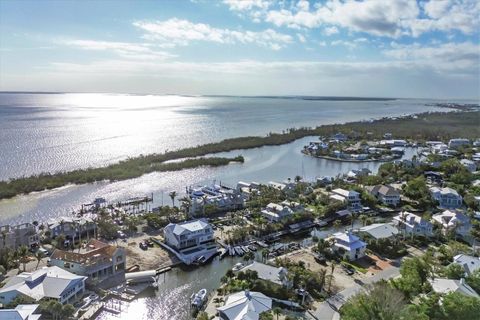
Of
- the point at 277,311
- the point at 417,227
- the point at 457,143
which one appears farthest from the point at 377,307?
the point at 457,143

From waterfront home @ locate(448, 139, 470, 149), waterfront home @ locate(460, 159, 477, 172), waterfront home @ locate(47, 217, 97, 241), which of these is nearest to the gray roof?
waterfront home @ locate(47, 217, 97, 241)

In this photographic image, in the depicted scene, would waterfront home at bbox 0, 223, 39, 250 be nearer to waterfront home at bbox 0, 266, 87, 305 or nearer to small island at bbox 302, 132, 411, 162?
waterfront home at bbox 0, 266, 87, 305

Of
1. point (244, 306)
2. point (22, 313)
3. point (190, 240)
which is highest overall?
point (22, 313)

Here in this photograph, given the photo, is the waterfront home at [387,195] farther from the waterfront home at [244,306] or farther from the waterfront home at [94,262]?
the waterfront home at [94,262]

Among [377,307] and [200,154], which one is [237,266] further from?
[200,154]

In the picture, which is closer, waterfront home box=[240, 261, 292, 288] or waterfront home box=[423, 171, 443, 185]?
waterfront home box=[240, 261, 292, 288]

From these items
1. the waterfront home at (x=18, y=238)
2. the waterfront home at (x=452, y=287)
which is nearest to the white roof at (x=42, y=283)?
the waterfront home at (x=18, y=238)

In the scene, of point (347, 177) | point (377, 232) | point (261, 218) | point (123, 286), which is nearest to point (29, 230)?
point (123, 286)
